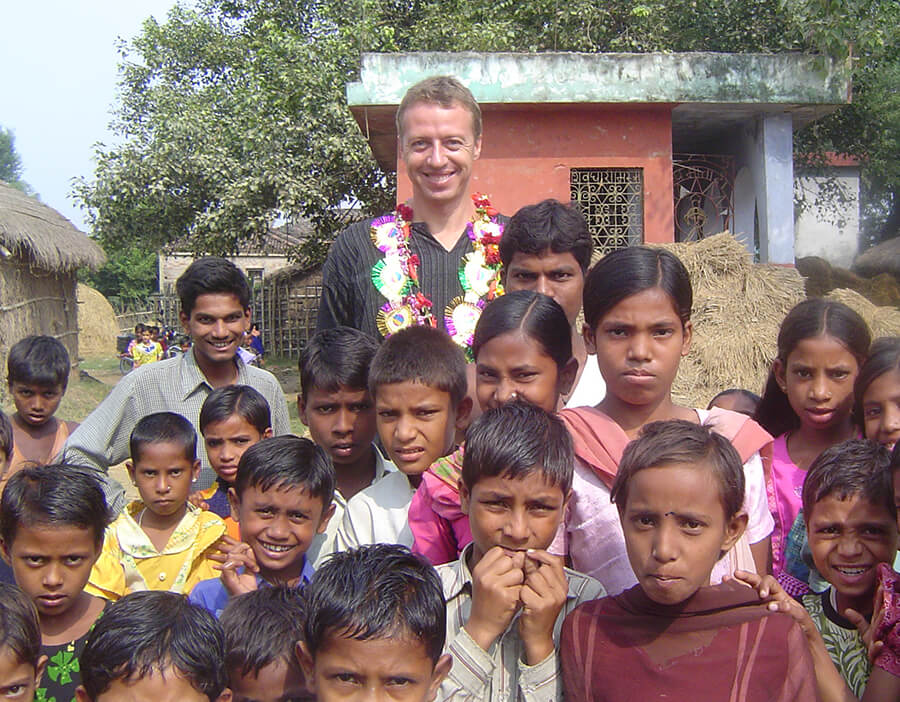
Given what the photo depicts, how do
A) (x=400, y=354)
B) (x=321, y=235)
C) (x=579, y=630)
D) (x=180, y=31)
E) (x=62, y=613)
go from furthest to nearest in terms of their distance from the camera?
(x=180, y=31), (x=321, y=235), (x=400, y=354), (x=62, y=613), (x=579, y=630)

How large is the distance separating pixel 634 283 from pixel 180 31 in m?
22.6

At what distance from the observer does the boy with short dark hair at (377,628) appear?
1.85 meters

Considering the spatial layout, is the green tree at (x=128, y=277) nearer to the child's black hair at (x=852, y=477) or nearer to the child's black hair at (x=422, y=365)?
the child's black hair at (x=422, y=365)

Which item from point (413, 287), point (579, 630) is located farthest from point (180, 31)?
point (579, 630)

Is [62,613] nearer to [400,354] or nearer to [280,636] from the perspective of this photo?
[280,636]

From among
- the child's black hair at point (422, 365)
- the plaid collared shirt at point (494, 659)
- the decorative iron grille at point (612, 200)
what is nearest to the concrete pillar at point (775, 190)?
the decorative iron grille at point (612, 200)

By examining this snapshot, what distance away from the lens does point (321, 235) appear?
47.7ft

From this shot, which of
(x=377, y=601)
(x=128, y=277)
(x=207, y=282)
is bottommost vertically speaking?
(x=377, y=601)

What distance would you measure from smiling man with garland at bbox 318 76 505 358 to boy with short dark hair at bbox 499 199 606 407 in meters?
0.31

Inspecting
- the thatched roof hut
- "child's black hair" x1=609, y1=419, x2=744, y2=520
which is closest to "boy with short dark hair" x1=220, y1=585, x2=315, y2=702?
"child's black hair" x1=609, y1=419, x2=744, y2=520

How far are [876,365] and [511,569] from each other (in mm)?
1459

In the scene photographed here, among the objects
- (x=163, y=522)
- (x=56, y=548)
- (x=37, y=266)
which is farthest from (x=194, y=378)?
(x=37, y=266)

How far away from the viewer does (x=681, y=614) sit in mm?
1810

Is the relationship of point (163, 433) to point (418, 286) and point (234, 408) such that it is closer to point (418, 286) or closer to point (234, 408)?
point (234, 408)
